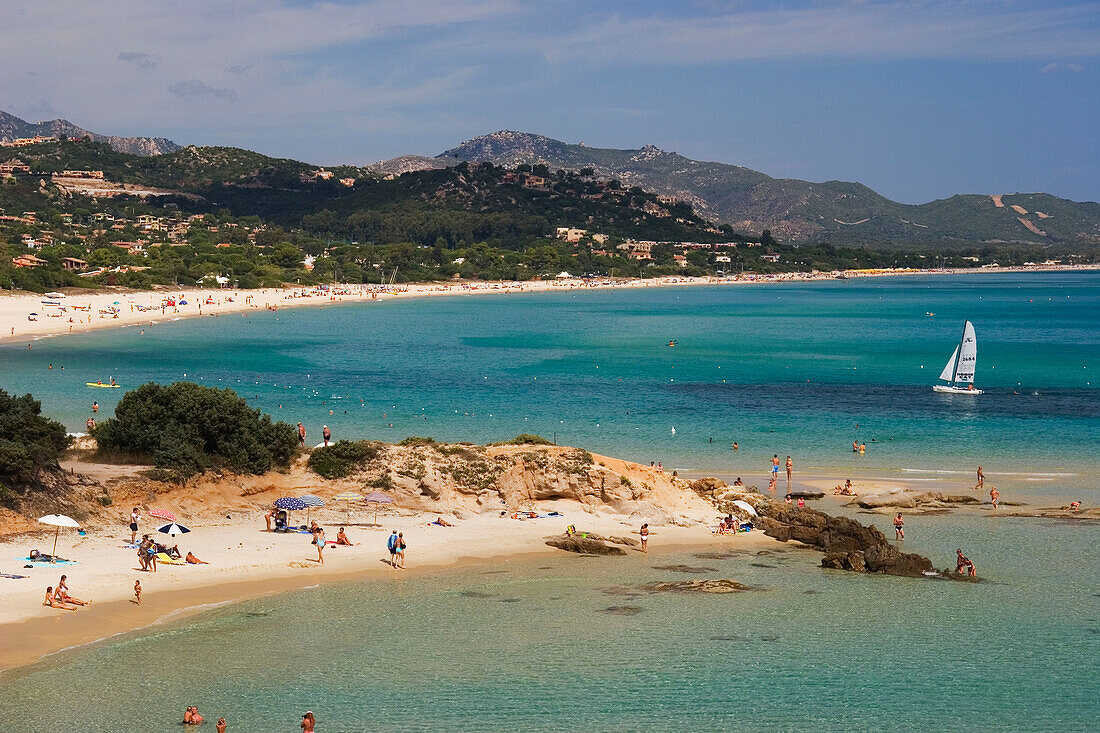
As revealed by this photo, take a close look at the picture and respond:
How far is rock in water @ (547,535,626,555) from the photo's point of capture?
26.8 m

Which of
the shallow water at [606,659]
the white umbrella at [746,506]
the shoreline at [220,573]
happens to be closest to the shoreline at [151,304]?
the shoreline at [220,573]

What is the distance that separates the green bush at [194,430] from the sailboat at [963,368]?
4374 cm

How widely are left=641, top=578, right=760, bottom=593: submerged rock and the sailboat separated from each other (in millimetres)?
42021

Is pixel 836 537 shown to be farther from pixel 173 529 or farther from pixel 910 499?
pixel 173 529

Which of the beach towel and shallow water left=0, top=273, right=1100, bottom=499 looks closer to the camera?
the beach towel

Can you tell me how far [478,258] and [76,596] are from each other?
177016 mm

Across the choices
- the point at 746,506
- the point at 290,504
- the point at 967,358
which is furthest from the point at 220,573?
the point at 967,358

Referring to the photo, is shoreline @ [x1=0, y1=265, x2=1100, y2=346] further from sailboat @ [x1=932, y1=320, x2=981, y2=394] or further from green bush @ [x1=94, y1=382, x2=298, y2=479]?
sailboat @ [x1=932, y1=320, x2=981, y2=394]

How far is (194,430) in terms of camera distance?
1149 inches

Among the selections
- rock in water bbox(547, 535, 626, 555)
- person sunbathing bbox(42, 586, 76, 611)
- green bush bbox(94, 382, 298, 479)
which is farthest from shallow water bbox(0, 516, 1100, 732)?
green bush bbox(94, 382, 298, 479)

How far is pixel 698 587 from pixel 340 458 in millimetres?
11688

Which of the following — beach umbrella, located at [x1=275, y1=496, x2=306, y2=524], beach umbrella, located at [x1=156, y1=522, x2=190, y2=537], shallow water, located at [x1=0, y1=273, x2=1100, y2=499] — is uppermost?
beach umbrella, located at [x1=275, y1=496, x2=306, y2=524]

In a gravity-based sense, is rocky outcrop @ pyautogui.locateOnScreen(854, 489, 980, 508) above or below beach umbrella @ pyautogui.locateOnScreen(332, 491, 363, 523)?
below

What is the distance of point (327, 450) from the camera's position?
102 feet
